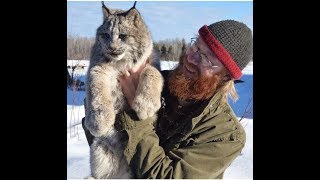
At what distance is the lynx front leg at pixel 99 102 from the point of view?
2770mm

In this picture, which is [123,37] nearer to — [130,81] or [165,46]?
[130,81]

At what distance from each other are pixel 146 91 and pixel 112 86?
0.26 metres

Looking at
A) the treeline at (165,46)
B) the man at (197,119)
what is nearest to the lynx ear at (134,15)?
the man at (197,119)

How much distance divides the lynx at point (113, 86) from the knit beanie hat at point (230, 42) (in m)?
0.48

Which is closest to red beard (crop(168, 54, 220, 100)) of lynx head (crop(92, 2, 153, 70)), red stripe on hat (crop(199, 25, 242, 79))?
red stripe on hat (crop(199, 25, 242, 79))

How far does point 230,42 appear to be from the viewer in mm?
2676

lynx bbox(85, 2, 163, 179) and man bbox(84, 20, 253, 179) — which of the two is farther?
lynx bbox(85, 2, 163, 179)

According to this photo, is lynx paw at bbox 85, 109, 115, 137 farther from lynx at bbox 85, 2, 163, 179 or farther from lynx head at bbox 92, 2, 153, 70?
lynx head at bbox 92, 2, 153, 70

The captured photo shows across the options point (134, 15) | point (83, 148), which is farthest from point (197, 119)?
point (83, 148)

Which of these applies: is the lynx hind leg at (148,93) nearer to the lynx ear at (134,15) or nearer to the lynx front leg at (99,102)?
the lynx front leg at (99,102)

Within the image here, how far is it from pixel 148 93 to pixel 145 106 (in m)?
0.12

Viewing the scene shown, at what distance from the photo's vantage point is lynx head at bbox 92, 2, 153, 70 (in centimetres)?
293

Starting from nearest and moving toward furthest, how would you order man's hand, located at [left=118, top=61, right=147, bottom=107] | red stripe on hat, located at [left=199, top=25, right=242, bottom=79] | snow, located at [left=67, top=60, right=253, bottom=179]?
1. red stripe on hat, located at [left=199, top=25, right=242, bottom=79]
2. man's hand, located at [left=118, top=61, right=147, bottom=107]
3. snow, located at [left=67, top=60, right=253, bottom=179]

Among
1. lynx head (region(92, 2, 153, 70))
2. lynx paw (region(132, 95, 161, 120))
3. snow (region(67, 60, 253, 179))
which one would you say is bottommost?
snow (region(67, 60, 253, 179))
